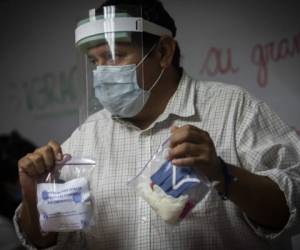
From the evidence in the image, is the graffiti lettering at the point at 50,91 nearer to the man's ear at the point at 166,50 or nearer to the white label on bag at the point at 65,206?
A: the man's ear at the point at 166,50

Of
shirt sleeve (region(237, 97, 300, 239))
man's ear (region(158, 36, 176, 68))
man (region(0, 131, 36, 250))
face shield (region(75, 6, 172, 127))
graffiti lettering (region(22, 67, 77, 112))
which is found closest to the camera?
shirt sleeve (region(237, 97, 300, 239))

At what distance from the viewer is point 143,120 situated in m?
1.14

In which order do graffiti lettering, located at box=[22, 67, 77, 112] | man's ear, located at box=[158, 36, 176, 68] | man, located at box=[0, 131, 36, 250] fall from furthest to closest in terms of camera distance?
graffiti lettering, located at box=[22, 67, 77, 112] → man, located at box=[0, 131, 36, 250] → man's ear, located at box=[158, 36, 176, 68]

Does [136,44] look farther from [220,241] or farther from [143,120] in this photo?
[220,241]

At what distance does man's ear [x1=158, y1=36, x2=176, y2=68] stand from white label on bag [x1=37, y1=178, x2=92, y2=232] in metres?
0.38

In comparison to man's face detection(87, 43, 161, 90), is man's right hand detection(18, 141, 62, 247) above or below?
below

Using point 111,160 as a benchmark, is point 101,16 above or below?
above

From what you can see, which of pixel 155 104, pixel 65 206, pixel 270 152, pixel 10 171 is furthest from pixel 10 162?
pixel 270 152

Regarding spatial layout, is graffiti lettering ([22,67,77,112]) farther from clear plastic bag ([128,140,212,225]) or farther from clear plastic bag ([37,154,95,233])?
clear plastic bag ([128,140,212,225])

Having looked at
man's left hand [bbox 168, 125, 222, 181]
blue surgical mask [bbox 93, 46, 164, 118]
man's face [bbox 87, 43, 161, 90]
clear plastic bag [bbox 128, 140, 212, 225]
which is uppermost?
man's face [bbox 87, 43, 161, 90]

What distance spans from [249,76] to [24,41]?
109 centimetres

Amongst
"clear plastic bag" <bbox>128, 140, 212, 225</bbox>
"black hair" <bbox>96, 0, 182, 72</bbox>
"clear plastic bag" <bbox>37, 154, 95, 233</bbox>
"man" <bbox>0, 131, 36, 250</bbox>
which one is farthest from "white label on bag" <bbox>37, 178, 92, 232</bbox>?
"man" <bbox>0, 131, 36, 250</bbox>

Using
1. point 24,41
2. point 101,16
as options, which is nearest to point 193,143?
point 101,16

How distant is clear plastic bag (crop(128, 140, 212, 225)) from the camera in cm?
79
